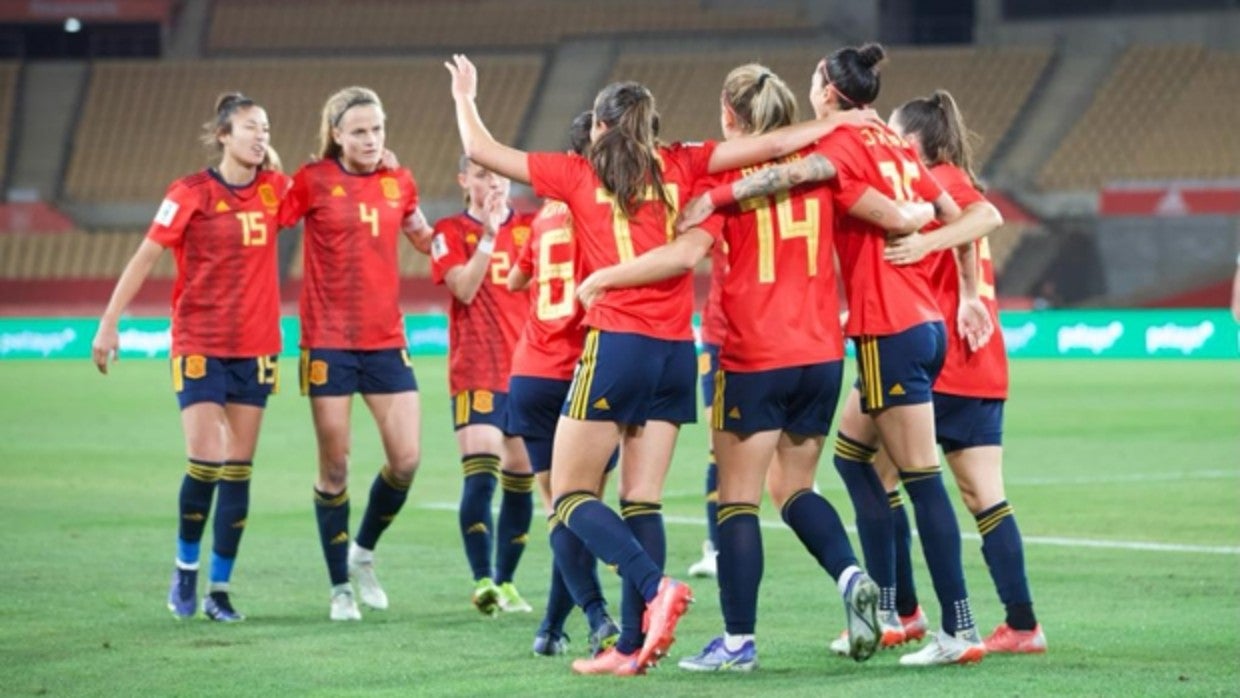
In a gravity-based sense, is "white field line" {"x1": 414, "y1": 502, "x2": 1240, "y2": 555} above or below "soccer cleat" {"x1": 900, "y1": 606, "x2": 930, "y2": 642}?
above

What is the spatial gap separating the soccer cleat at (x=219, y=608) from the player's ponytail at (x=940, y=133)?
3610mm

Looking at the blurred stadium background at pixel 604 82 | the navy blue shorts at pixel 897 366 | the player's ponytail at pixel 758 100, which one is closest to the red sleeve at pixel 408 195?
the player's ponytail at pixel 758 100

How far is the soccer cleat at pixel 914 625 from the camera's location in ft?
26.7

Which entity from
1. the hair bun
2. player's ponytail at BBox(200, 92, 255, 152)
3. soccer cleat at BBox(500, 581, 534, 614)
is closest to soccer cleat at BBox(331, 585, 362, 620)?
soccer cleat at BBox(500, 581, 534, 614)

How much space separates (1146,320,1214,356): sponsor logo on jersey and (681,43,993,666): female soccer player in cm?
2475

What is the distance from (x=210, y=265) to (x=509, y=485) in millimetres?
1696

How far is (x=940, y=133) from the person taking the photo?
8.00 m

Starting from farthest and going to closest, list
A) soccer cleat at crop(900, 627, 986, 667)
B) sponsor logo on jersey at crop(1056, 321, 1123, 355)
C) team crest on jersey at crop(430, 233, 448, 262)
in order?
1. sponsor logo on jersey at crop(1056, 321, 1123, 355)
2. team crest on jersey at crop(430, 233, 448, 262)
3. soccer cleat at crop(900, 627, 986, 667)

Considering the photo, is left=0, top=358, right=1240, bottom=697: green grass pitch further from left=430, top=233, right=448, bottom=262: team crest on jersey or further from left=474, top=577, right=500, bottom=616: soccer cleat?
left=430, top=233, right=448, bottom=262: team crest on jersey

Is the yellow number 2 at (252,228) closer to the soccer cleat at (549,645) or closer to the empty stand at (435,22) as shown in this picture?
the soccer cleat at (549,645)

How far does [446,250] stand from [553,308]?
5.91ft

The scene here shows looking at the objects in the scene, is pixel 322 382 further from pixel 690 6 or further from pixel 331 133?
pixel 690 6

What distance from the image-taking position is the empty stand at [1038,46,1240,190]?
40.5 metres

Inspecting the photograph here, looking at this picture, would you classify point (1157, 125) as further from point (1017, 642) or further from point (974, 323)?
point (1017, 642)
